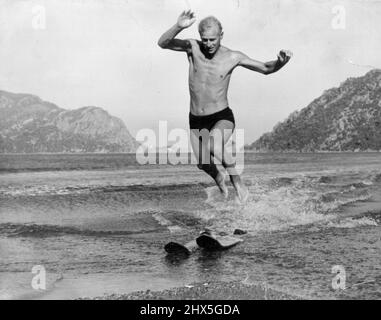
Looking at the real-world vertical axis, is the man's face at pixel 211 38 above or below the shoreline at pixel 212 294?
above

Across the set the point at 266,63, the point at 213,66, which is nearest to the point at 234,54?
the point at 213,66

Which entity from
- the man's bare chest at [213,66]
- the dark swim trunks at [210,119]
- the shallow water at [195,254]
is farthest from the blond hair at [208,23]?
the shallow water at [195,254]

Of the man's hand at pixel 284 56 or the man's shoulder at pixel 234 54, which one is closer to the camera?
the man's hand at pixel 284 56

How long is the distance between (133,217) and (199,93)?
6.50m

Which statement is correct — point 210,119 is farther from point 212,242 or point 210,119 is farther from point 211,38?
point 212,242

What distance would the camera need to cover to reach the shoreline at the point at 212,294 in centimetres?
508

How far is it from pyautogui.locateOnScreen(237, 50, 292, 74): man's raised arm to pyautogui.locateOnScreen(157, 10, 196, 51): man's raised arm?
25.5 inches

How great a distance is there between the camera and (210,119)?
6.28 meters

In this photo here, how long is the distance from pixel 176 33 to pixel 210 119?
1.08 metres

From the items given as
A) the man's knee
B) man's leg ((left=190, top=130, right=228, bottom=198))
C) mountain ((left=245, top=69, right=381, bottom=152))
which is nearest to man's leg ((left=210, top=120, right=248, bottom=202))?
man's leg ((left=190, top=130, right=228, bottom=198))

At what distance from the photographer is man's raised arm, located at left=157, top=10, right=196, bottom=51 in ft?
18.5

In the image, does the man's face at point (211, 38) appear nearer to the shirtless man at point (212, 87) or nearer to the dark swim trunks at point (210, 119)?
the shirtless man at point (212, 87)

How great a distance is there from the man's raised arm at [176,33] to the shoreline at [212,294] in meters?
2.65
